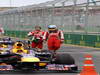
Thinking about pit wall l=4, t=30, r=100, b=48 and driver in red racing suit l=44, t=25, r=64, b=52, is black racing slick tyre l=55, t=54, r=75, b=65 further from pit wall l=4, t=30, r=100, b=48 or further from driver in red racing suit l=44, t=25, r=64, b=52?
pit wall l=4, t=30, r=100, b=48

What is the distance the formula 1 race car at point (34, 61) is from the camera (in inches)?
474

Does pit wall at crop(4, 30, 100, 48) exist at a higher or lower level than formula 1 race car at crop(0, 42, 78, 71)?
lower

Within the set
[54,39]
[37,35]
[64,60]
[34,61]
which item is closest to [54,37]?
[54,39]

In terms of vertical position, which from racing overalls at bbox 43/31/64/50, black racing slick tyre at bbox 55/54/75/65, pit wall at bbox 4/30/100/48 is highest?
racing overalls at bbox 43/31/64/50

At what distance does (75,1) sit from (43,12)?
7.34 metres

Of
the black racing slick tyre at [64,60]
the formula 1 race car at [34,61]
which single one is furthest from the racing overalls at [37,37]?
the black racing slick tyre at [64,60]

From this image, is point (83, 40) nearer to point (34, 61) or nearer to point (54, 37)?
point (54, 37)

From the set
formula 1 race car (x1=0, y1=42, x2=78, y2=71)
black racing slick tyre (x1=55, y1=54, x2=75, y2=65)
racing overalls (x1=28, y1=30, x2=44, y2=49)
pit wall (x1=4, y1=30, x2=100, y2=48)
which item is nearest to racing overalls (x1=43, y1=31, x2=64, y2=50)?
racing overalls (x1=28, y1=30, x2=44, y2=49)

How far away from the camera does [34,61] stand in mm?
11836

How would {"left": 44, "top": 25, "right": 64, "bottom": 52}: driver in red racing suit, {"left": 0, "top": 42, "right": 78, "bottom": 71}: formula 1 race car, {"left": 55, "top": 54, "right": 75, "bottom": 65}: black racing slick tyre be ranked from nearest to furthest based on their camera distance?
{"left": 0, "top": 42, "right": 78, "bottom": 71}: formula 1 race car
{"left": 55, "top": 54, "right": 75, "bottom": 65}: black racing slick tyre
{"left": 44, "top": 25, "right": 64, "bottom": 52}: driver in red racing suit

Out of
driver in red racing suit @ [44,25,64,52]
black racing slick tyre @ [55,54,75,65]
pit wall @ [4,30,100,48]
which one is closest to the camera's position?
black racing slick tyre @ [55,54,75,65]

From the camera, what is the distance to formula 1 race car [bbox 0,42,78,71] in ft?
39.5

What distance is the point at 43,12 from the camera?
36.8m

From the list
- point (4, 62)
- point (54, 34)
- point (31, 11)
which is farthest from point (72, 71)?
point (31, 11)
